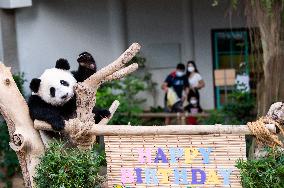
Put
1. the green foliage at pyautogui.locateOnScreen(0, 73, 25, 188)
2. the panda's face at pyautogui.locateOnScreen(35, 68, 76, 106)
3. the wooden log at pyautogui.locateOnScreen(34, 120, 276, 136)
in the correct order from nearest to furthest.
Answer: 1. the wooden log at pyautogui.locateOnScreen(34, 120, 276, 136)
2. the panda's face at pyautogui.locateOnScreen(35, 68, 76, 106)
3. the green foliage at pyautogui.locateOnScreen(0, 73, 25, 188)

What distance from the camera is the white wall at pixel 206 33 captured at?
1205cm

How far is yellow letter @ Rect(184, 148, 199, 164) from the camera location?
4344 millimetres

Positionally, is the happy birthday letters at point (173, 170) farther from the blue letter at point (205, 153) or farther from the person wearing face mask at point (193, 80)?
the person wearing face mask at point (193, 80)

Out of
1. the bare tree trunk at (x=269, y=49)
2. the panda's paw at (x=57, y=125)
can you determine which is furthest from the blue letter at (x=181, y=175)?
the bare tree trunk at (x=269, y=49)

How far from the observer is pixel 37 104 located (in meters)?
5.07

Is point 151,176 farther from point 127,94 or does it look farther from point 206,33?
point 206,33

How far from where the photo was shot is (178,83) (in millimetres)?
11547

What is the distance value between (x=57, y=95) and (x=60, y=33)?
6.79 meters

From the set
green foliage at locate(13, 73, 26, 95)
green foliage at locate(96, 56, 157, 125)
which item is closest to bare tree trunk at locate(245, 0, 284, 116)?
green foliage at locate(96, 56, 157, 125)

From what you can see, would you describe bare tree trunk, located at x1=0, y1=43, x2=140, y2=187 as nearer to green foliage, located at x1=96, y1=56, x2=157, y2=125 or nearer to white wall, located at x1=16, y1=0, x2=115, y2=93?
green foliage, located at x1=96, y1=56, x2=157, y2=125

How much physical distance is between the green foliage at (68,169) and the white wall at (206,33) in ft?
25.1

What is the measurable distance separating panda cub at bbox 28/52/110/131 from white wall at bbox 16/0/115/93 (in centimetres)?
589

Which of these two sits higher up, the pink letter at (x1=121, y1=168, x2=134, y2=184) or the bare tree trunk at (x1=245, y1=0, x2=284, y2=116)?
the bare tree trunk at (x1=245, y1=0, x2=284, y2=116)

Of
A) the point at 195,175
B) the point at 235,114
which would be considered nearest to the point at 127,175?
the point at 195,175
